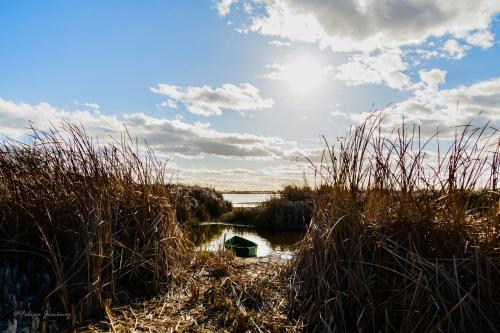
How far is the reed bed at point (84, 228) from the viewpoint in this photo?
342 cm

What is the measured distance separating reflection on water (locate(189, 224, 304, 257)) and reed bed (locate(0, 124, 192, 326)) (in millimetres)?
5948

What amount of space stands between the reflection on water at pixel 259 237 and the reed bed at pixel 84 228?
5948mm

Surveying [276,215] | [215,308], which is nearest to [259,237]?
[276,215]

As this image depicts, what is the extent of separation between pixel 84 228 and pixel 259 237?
10.8 m

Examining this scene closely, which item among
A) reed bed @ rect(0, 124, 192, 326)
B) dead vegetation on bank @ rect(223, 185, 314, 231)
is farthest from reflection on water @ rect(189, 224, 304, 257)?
reed bed @ rect(0, 124, 192, 326)

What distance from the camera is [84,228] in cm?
353

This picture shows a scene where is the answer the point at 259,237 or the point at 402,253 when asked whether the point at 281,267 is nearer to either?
the point at 402,253

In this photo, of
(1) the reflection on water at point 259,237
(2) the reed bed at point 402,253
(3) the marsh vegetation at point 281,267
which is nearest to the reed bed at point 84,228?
(3) the marsh vegetation at point 281,267

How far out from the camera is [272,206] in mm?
17391

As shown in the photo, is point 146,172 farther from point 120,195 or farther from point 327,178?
point 327,178

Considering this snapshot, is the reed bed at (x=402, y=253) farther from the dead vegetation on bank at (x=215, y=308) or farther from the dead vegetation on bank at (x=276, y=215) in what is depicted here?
the dead vegetation on bank at (x=276, y=215)

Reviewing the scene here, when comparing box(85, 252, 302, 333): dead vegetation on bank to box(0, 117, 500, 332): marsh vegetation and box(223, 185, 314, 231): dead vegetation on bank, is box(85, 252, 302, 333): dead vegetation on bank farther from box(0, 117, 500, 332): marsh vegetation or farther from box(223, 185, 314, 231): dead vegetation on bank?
box(223, 185, 314, 231): dead vegetation on bank

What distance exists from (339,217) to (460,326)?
127 centimetres

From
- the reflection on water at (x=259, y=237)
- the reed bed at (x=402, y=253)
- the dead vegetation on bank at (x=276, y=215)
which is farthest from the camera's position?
the dead vegetation on bank at (x=276, y=215)
